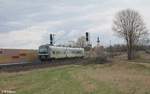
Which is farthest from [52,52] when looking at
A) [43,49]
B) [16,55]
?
[16,55]

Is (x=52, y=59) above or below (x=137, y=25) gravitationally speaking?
below

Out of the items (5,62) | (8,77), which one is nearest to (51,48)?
(5,62)

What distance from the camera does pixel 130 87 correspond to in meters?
25.5

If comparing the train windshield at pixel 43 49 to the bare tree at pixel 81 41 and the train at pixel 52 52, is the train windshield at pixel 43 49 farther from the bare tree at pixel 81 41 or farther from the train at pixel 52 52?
the bare tree at pixel 81 41

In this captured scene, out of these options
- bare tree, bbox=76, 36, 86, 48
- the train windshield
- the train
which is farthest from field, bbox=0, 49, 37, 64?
bare tree, bbox=76, 36, 86, 48

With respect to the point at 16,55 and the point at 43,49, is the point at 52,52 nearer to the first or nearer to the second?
the point at 43,49

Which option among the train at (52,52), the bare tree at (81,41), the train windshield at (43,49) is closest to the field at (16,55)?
the train at (52,52)

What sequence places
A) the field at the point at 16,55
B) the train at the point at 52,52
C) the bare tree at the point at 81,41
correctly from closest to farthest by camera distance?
the field at the point at 16,55
the train at the point at 52,52
the bare tree at the point at 81,41

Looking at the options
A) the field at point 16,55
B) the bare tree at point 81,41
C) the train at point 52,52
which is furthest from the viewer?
the bare tree at point 81,41

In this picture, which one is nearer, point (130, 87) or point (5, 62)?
point (130, 87)

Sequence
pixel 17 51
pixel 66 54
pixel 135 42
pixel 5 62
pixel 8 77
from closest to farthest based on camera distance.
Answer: pixel 8 77 → pixel 5 62 → pixel 17 51 → pixel 66 54 → pixel 135 42

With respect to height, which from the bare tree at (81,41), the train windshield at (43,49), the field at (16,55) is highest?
the bare tree at (81,41)

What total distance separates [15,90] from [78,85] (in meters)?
5.16

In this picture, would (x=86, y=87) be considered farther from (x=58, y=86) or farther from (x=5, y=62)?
(x=5, y=62)
